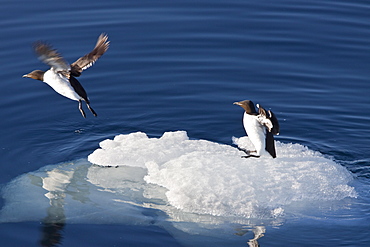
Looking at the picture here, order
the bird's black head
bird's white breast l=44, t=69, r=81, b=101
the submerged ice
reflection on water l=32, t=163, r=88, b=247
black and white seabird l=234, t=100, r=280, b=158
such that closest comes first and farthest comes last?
reflection on water l=32, t=163, r=88, b=247
the submerged ice
black and white seabird l=234, t=100, r=280, b=158
the bird's black head
bird's white breast l=44, t=69, r=81, b=101

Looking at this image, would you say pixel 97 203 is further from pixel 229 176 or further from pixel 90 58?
pixel 90 58

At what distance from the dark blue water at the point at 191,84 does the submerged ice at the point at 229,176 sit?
1.04 feet

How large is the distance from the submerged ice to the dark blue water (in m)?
0.32

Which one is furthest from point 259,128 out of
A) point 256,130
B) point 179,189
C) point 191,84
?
point 191,84

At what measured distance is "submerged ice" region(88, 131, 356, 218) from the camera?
22.4 feet

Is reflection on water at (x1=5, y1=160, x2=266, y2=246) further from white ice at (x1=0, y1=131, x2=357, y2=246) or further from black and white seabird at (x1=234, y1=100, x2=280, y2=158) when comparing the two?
black and white seabird at (x1=234, y1=100, x2=280, y2=158)

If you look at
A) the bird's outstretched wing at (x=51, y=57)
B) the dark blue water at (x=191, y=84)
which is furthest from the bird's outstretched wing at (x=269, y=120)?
the bird's outstretched wing at (x=51, y=57)

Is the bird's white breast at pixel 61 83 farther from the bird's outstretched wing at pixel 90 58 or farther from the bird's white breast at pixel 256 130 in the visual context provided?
the bird's white breast at pixel 256 130

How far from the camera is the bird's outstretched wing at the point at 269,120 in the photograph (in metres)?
6.87

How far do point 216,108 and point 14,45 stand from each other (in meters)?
4.50

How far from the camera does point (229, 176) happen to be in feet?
23.0

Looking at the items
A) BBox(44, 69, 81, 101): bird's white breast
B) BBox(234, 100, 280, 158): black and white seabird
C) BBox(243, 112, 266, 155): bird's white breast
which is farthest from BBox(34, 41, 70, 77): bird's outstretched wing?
BBox(243, 112, 266, 155): bird's white breast

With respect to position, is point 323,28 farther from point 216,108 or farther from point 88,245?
point 88,245

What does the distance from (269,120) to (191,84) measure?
3.70 meters
